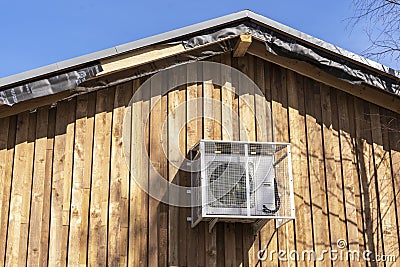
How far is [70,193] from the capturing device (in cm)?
564

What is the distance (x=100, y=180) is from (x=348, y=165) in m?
2.25

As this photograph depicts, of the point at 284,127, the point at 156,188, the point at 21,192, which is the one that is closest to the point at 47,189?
the point at 21,192

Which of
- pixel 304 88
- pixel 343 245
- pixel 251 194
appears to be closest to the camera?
pixel 251 194

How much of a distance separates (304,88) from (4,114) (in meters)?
2.72

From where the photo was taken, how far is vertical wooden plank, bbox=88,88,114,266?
5.55 metres

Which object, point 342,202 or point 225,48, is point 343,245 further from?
point 225,48

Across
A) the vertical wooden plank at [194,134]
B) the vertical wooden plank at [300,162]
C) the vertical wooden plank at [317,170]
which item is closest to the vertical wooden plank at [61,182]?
the vertical wooden plank at [194,134]

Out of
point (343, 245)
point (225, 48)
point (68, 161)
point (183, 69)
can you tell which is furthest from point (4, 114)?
point (343, 245)

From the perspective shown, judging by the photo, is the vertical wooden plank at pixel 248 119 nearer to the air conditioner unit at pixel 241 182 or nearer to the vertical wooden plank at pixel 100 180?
the air conditioner unit at pixel 241 182

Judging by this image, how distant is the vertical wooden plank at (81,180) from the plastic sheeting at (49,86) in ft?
1.11

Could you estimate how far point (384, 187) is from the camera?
629 cm

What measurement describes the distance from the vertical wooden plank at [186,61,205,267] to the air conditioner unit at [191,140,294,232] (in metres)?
0.13

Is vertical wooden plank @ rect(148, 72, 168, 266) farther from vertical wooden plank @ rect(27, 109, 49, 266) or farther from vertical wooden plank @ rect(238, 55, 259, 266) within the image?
vertical wooden plank @ rect(27, 109, 49, 266)

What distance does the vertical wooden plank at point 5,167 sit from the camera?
5410 millimetres
